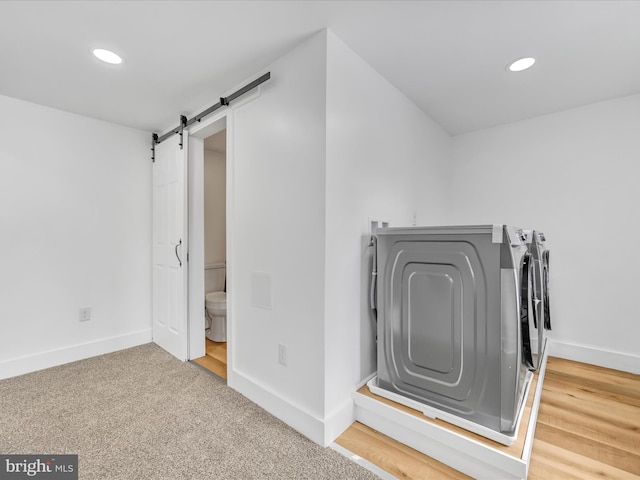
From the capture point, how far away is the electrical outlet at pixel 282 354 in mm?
1905

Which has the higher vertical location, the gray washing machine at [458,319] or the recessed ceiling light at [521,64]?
the recessed ceiling light at [521,64]

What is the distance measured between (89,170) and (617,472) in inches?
170

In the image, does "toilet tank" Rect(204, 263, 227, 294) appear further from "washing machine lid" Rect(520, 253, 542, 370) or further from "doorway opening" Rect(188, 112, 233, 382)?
"washing machine lid" Rect(520, 253, 542, 370)

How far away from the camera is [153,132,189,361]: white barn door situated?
2768 mm

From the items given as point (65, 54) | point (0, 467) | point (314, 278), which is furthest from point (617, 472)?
point (65, 54)

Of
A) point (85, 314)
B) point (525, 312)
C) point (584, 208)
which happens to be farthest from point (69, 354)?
point (584, 208)

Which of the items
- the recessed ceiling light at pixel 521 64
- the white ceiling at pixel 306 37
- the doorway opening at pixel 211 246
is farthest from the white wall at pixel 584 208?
the doorway opening at pixel 211 246

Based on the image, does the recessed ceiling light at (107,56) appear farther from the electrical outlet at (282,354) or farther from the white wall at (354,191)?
the electrical outlet at (282,354)

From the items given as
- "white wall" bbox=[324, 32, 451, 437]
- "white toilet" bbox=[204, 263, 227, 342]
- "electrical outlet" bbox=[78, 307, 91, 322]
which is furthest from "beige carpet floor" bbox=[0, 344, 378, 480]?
"white toilet" bbox=[204, 263, 227, 342]

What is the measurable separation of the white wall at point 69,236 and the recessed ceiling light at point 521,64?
11.2 feet

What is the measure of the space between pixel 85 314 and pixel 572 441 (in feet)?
12.6

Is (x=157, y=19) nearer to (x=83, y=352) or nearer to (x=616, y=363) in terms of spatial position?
(x=83, y=352)

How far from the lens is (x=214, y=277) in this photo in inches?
155

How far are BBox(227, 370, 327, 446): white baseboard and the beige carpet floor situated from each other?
0.14 ft
